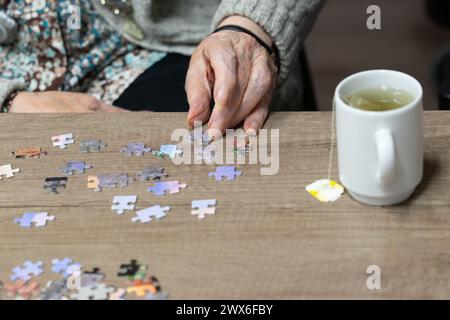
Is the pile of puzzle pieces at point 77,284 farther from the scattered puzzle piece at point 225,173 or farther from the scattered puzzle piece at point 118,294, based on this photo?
the scattered puzzle piece at point 225,173

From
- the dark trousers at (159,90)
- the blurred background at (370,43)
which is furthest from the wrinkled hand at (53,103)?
the blurred background at (370,43)

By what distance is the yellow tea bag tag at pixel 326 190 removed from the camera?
888mm

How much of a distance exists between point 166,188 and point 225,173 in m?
0.09

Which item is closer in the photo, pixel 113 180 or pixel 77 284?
pixel 77 284

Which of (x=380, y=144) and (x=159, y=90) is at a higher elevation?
(x=380, y=144)

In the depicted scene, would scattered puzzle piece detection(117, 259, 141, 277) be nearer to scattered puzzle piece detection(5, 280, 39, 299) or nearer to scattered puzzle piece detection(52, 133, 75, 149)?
scattered puzzle piece detection(5, 280, 39, 299)

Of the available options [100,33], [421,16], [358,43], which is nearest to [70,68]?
[100,33]

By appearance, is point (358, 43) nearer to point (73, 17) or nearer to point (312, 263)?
point (73, 17)

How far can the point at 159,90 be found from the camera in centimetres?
147

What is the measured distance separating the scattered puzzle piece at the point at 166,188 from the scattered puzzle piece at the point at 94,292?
0.18m

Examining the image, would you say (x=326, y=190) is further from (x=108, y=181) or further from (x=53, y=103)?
(x=53, y=103)

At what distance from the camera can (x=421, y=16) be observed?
3193mm

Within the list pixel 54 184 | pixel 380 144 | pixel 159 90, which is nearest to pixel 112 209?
pixel 54 184
